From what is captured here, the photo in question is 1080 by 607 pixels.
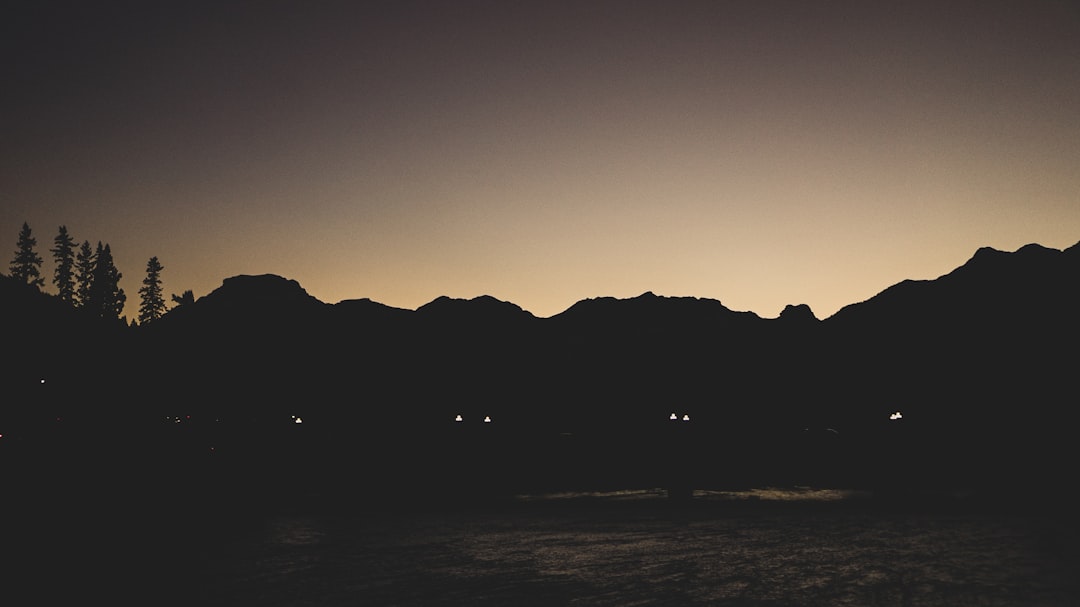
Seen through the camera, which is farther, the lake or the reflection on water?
the lake

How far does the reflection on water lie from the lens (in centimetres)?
1186

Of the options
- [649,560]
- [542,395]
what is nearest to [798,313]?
[542,395]

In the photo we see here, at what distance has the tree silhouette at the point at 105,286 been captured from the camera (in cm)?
13395

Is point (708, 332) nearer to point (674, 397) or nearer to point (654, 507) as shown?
point (674, 397)

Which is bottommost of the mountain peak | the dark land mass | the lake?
the lake

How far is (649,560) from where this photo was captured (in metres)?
15.5

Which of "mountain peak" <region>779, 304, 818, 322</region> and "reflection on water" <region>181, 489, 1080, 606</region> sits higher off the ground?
"mountain peak" <region>779, 304, 818, 322</region>

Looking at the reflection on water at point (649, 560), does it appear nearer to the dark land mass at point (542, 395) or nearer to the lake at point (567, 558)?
the lake at point (567, 558)

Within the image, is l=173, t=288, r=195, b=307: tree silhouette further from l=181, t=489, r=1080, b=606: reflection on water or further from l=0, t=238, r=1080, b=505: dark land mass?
l=181, t=489, r=1080, b=606: reflection on water

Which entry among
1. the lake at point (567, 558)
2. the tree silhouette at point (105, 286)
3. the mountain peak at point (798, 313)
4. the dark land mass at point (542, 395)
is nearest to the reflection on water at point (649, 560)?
the lake at point (567, 558)

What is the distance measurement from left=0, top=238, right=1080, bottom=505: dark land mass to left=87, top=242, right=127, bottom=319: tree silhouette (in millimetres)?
11442

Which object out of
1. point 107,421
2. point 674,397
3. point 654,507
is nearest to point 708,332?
point 674,397

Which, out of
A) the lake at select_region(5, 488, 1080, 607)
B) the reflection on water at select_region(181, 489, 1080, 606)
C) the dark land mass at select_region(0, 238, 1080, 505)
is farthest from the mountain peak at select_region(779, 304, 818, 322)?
the reflection on water at select_region(181, 489, 1080, 606)

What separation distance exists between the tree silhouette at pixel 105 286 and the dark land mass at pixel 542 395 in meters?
11.4
